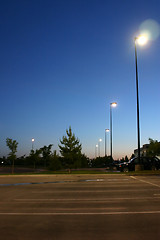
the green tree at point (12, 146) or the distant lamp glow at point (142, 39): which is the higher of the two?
the distant lamp glow at point (142, 39)

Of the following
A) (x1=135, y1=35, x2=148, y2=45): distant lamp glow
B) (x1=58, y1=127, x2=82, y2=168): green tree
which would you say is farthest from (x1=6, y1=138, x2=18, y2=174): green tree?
(x1=135, y1=35, x2=148, y2=45): distant lamp glow

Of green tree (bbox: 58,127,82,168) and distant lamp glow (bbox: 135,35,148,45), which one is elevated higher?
distant lamp glow (bbox: 135,35,148,45)

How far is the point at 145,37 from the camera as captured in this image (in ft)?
74.3

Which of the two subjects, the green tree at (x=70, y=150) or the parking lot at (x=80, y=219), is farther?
the green tree at (x=70, y=150)

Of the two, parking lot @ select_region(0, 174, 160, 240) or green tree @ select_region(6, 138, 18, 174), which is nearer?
parking lot @ select_region(0, 174, 160, 240)

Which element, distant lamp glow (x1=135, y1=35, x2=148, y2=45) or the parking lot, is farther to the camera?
distant lamp glow (x1=135, y1=35, x2=148, y2=45)

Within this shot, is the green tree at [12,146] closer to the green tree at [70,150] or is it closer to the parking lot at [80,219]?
the green tree at [70,150]

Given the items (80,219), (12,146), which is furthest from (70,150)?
(80,219)

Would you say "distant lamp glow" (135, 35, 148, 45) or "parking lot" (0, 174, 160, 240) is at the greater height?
"distant lamp glow" (135, 35, 148, 45)

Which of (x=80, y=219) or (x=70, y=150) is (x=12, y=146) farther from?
(x=80, y=219)

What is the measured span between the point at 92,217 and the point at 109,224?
2.64 ft

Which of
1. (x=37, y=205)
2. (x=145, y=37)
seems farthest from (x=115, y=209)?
(x=145, y=37)

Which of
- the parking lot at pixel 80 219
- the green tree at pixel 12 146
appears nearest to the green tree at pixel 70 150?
the green tree at pixel 12 146

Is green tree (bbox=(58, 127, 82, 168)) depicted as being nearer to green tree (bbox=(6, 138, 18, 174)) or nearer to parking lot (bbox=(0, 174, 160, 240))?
green tree (bbox=(6, 138, 18, 174))
